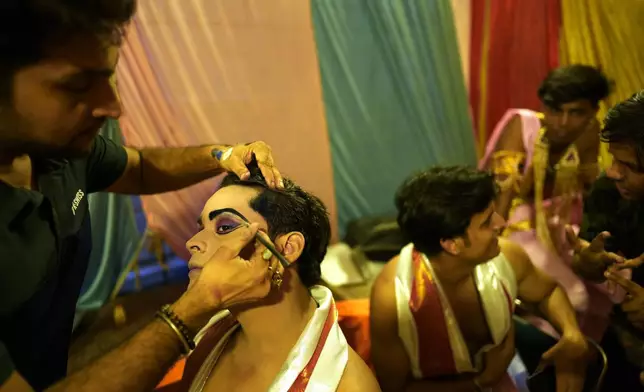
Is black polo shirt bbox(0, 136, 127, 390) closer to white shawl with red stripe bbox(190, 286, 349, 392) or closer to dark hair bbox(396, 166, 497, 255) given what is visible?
white shawl with red stripe bbox(190, 286, 349, 392)

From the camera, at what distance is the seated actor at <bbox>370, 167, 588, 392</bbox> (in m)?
1.47

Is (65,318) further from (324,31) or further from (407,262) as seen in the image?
(324,31)

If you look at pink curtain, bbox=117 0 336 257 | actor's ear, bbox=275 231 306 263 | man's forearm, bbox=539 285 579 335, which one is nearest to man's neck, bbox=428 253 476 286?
man's forearm, bbox=539 285 579 335

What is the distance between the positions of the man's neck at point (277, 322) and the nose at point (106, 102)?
50cm

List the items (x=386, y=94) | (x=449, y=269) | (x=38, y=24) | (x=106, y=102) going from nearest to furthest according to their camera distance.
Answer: (x=38, y=24) → (x=106, y=102) → (x=449, y=269) → (x=386, y=94)

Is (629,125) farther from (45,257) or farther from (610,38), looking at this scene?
→ (610,38)

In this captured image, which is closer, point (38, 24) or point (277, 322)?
point (38, 24)

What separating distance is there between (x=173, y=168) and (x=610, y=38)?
9.40 ft

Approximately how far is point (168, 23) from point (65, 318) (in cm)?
152

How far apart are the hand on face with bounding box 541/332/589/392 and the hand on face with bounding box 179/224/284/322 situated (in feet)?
3.19

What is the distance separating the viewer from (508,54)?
327 cm

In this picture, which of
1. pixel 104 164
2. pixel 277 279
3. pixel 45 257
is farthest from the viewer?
pixel 104 164

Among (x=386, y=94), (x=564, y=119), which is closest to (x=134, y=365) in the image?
(x=564, y=119)

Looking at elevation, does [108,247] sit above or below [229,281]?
below
